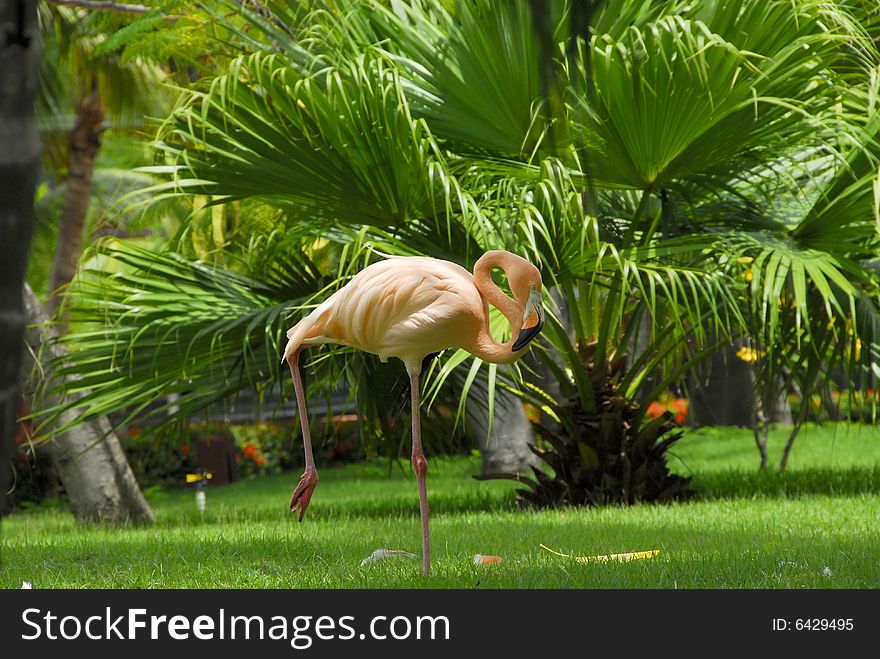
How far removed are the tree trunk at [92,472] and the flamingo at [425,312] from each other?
3594mm

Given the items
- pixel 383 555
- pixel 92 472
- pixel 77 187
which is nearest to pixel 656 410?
pixel 77 187

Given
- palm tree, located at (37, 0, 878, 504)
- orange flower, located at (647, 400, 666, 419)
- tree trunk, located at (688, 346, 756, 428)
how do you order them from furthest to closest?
1. tree trunk, located at (688, 346, 756, 428)
2. orange flower, located at (647, 400, 666, 419)
3. palm tree, located at (37, 0, 878, 504)

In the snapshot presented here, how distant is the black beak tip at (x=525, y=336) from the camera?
4.13 meters

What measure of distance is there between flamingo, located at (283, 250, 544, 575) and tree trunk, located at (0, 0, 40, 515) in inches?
118

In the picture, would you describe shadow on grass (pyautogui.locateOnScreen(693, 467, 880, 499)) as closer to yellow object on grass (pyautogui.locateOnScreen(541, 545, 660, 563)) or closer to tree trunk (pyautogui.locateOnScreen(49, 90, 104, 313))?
yellow object on grass (pyautogui.locateOnScreen(541, 545, 660, 563))

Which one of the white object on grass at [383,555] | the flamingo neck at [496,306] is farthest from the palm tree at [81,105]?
the flamingo neck at [496,306]

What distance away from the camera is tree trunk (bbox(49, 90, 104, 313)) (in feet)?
40.4

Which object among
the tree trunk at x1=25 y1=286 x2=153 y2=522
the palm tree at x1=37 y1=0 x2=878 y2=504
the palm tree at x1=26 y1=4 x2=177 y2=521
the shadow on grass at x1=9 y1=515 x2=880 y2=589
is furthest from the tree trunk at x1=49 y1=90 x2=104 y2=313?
the shadow on grass at x1=9 y1=515 x2=880 y2=589

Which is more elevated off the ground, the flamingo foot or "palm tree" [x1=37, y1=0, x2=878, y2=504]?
"palm tree" [x1=37, y1=0, x2=878, y2=504]

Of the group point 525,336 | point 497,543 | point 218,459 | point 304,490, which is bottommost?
point 218,459

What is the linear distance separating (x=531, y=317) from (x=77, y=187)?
10.1m

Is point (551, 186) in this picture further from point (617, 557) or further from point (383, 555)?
point (383, 555)

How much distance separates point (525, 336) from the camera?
4.17 m

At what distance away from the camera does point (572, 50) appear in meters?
1.07
